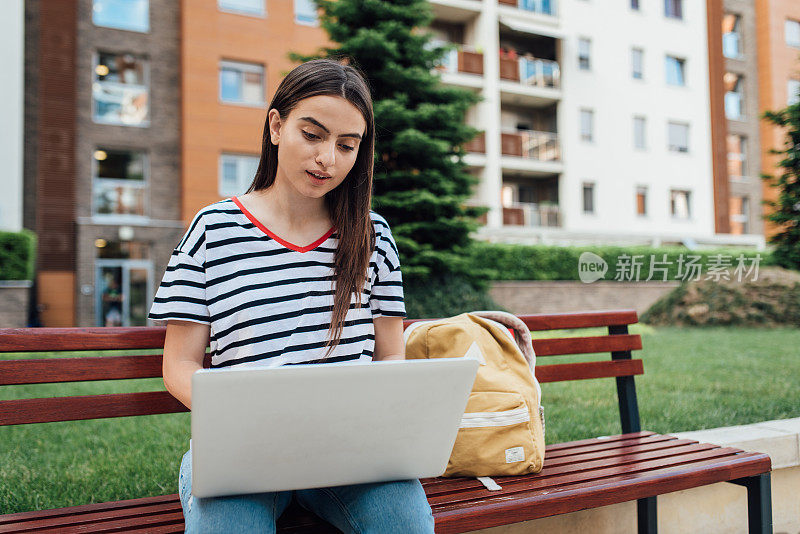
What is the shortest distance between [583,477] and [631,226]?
72.7 ft

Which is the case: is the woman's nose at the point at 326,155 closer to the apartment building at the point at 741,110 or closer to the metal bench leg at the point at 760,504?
the metal bench leg at the point at 760,504

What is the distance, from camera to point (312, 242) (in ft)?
6.31

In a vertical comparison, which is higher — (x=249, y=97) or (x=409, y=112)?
(x=249, y=97)

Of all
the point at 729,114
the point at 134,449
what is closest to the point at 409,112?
the point at 134,449

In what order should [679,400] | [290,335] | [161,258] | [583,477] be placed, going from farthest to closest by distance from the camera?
1. [161,258]
2. [679,400]
3. [583,477]
4. [290,335]

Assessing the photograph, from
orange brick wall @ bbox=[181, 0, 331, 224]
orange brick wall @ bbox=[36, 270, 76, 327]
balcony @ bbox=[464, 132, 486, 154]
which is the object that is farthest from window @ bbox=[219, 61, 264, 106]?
balcony @ bbox=[464, 132, 486, 154]

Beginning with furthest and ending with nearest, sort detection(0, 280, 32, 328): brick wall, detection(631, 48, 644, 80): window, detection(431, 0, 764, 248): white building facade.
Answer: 1. detection(631, 48, 644, 80): window
2. detection(431, 0, 764, 248): white building facade
3. detection(0, 280, 32, 328): brick wall

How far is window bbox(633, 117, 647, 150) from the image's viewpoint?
77.2 ft

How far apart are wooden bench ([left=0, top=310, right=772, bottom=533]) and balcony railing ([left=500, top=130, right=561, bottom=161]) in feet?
63.1

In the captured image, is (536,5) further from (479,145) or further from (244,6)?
(244,6)

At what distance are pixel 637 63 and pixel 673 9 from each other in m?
3.09

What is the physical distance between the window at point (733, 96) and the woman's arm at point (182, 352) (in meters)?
29.0

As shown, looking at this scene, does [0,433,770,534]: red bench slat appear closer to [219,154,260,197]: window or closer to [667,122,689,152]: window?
[219,154,260,197]: window

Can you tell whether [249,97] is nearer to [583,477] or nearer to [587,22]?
[587,22]
